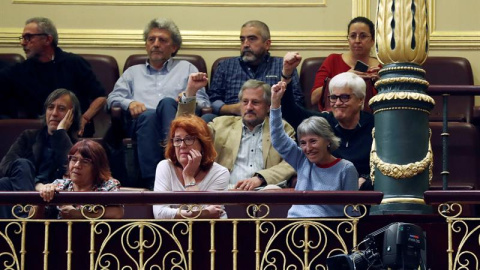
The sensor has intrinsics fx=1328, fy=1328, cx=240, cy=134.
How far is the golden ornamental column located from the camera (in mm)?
6750

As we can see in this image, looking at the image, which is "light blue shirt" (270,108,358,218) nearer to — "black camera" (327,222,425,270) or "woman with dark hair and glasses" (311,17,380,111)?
"black camera" (327,222,425,270)

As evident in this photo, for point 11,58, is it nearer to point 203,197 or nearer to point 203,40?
point 203,40

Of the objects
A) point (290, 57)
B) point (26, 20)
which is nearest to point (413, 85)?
point (290, 57)

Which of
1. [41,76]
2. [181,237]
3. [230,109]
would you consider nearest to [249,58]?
[230,109]

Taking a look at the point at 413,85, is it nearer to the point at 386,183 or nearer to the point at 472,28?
the point at 386,183

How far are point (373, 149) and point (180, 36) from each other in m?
2.61

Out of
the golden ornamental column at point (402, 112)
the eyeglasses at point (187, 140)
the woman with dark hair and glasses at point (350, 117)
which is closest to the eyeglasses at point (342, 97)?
Answer: the woman with dark hair and glasses at point (350, 117)

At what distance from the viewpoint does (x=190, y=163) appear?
723 centimetres

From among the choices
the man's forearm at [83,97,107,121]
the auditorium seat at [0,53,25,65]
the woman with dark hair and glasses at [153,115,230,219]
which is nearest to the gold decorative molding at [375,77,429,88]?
the woman with dark hair and glasses at [153,115,230,219]

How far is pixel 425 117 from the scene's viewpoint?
689 cm

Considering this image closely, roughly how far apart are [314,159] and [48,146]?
1891 millimetres

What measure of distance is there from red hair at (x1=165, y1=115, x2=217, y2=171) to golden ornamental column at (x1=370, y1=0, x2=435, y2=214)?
38.1 inches

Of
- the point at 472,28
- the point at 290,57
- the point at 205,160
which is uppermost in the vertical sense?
the point at 472,28

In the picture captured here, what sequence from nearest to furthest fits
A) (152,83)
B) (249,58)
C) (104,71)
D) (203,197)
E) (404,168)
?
1. (203,197)
2. (404,168)
3. (249,58)
4. (152,83)
5. (104,71)
